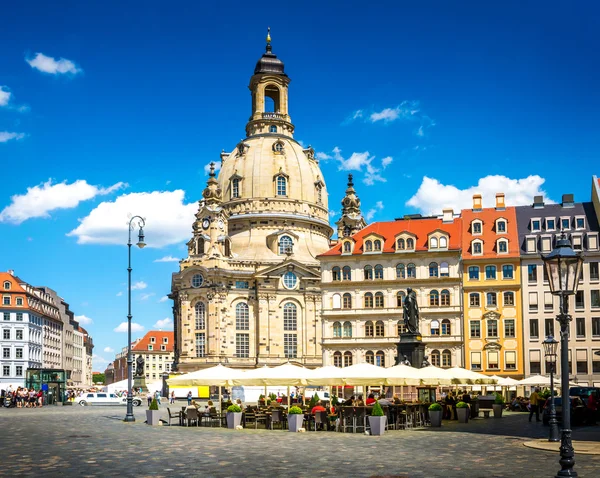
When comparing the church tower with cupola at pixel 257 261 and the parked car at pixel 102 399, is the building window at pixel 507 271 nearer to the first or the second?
the parked car at pixel 102 399

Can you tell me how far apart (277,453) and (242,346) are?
8624 cm

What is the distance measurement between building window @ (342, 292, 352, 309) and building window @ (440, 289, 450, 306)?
8.65 meters

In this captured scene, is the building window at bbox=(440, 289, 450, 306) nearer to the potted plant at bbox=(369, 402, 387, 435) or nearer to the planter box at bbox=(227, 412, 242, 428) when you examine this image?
the planter box at bbox=(227, 412, 242, 428)

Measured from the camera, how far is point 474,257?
7925cm

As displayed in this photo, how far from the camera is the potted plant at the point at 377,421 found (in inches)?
1347

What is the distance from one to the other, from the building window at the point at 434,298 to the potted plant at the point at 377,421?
46635 mm

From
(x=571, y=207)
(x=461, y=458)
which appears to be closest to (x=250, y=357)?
(x=571, y=207)

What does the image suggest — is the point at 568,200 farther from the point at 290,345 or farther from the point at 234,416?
the point at 234,416

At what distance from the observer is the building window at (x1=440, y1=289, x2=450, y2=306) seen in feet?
262

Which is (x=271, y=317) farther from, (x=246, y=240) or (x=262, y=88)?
(x=262, y=88)

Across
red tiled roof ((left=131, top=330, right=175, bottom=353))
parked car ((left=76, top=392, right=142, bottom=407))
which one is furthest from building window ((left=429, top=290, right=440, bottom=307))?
red tiled roof ((left=131, top=330, right=175, bottom=353))

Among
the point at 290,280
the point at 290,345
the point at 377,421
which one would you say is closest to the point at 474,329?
the point at 290,345

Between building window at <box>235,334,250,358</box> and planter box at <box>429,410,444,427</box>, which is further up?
building window at <box>235,334,250,358</box>

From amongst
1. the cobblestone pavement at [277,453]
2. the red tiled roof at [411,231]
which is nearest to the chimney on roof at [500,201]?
the red tiled roof at [411,231]
